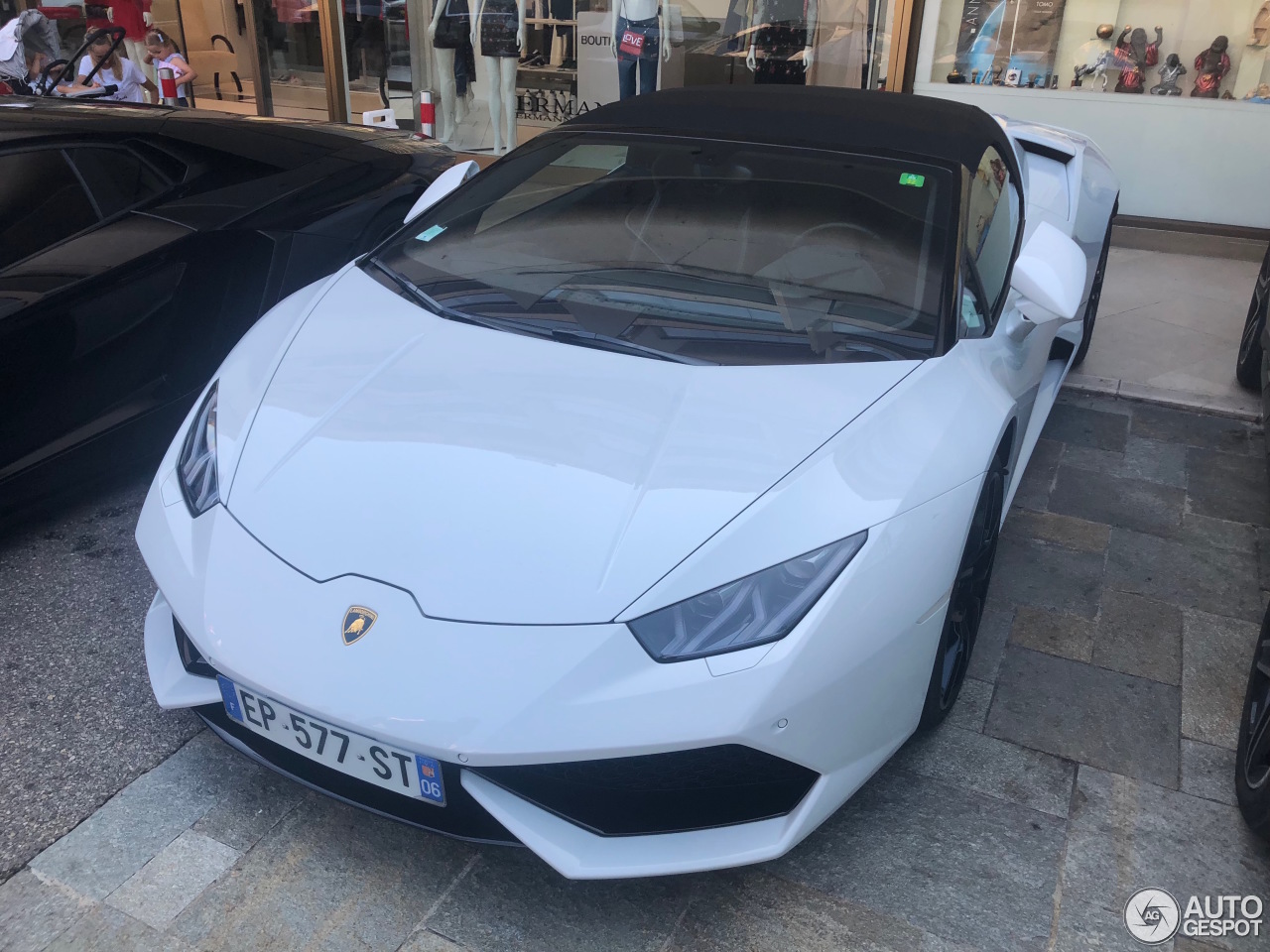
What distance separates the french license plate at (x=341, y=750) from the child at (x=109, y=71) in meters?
6.29

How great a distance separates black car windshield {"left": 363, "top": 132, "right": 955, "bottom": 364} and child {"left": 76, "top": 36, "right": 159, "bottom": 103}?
17.1 ft

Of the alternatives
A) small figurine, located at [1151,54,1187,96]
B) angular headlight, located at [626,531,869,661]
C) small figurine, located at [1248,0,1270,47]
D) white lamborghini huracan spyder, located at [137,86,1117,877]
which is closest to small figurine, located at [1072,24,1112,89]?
small figurine, located at [1151,54,1187,96]

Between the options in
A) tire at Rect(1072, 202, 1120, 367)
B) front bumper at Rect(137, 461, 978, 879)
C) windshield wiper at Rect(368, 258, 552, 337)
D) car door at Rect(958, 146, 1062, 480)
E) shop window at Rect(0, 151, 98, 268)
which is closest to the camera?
front bumper at Rect(137, 461, 978, 879)

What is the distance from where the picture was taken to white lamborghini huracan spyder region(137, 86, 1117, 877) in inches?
62.7

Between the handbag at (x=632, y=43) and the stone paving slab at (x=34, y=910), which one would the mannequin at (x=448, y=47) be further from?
the stone paving slab at (x=34, y=910)

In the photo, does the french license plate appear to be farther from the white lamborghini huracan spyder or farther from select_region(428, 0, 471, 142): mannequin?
select_region(428, 0, 471, 142): mannequin

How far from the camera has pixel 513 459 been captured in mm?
1875

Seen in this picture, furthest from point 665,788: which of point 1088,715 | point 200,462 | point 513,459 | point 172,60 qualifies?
point 172,60

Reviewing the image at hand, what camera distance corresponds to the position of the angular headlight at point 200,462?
1.95 metres

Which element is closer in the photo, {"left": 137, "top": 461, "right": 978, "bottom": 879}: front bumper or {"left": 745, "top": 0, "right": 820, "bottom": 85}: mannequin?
{"left": 137, "top": 461, "right": 978, "bottom": 879}: front bumper

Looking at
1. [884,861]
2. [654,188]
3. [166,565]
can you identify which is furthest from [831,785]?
[654,188]

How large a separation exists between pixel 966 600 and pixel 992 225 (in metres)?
1.06

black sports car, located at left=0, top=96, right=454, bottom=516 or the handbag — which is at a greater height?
the handbag

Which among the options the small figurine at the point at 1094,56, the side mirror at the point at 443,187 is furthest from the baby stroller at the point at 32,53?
the small figurine at the point at 1094,56
